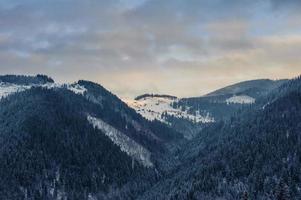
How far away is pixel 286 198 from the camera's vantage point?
116 meters

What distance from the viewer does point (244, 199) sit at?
396 ft

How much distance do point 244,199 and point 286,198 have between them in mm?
8751
